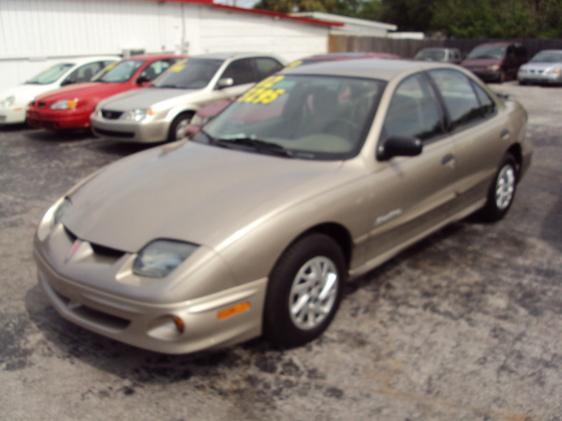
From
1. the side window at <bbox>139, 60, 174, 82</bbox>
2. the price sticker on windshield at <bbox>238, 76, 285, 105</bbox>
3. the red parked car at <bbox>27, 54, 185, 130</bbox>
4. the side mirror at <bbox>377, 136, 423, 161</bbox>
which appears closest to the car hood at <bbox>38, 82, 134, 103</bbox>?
the red parked car at <bbox>27, 54, 185, 130</bbox>

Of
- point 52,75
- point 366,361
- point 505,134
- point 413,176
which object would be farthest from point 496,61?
point 366,361

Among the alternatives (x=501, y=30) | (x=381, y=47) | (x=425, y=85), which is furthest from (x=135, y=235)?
(x=501, y=30)

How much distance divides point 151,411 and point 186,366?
417 mm

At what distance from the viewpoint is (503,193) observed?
215 inches

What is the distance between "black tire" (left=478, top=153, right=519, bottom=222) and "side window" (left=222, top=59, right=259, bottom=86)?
18.4ft

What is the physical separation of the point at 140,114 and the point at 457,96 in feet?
18.0

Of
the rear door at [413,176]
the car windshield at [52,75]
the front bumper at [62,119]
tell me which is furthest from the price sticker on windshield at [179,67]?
the rear door at [413,176]

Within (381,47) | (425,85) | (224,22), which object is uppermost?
(425,85)

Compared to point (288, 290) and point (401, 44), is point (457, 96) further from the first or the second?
point (401, 44)

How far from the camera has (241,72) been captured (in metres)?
10.2

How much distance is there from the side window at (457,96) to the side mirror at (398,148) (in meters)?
1.00

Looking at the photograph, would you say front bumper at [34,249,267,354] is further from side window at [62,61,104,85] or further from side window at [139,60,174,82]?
side window at [62,61,104,85]

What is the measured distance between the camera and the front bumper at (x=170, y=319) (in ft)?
9.44

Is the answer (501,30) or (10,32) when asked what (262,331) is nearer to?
(10,32)
